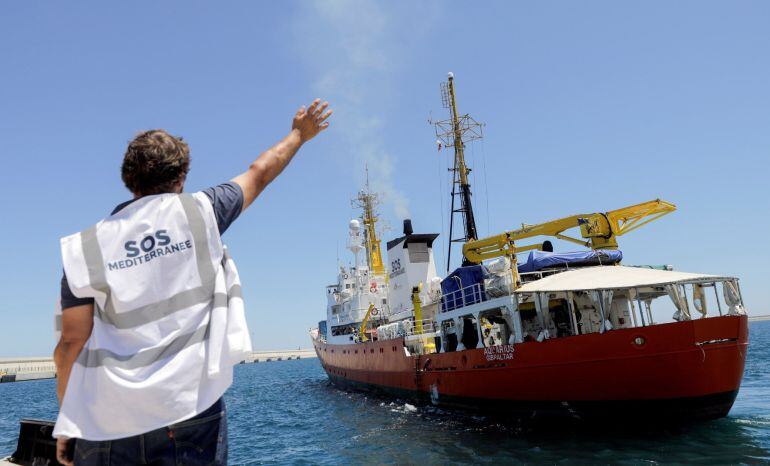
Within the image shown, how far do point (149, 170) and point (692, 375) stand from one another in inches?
479

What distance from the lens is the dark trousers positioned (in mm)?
1743

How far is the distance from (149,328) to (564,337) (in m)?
12.1

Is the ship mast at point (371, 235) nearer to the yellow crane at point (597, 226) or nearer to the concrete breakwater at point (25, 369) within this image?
the yellow crane at point (597, 226)

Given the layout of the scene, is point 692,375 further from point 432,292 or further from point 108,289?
point 432,292

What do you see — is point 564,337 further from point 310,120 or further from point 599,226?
point 310,120

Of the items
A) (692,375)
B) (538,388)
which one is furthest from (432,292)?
(692,375)

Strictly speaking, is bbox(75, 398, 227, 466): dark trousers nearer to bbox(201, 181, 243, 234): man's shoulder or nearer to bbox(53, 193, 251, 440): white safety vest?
bbox(53, 193, 251, 440): white safety vest

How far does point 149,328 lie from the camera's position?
5.50 ft

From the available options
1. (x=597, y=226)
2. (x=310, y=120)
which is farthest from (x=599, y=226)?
(x=310, y=120)

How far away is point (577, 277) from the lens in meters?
13.1

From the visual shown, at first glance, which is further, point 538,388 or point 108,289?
point 538,388

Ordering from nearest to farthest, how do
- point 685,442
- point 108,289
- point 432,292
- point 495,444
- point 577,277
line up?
point 108,289 → point 685,442 → point 495,444 → point 577,277 → point 432,292

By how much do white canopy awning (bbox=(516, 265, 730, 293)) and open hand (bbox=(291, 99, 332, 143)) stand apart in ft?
35.3

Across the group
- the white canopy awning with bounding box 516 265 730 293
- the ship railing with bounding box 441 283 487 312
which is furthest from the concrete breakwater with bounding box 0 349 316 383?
the white canopy awning with bounding box 516 265 730 293
